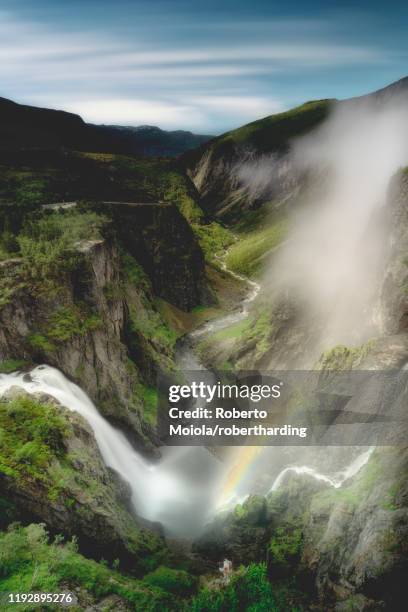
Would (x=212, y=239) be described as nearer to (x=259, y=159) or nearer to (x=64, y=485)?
(x=259, y=159)

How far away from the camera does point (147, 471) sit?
136ft

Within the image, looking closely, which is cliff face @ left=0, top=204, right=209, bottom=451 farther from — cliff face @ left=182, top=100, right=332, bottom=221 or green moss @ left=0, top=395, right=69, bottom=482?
cliff face @ left=182, top=100, right=332, bottom=221

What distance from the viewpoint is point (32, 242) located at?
44.3 meters

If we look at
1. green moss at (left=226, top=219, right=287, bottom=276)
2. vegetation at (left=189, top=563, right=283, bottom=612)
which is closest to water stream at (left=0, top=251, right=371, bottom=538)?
vegetation at (left=189, top=563, right=283, bottom=612)

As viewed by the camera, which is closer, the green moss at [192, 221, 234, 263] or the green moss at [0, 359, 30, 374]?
the green moss at [0, 359, 30, 374]

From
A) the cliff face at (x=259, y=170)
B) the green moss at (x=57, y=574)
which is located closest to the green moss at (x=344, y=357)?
the green moss at (x=57, y=574)

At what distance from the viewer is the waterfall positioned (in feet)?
113

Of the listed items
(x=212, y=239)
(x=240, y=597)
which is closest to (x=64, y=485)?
(x=240, y=597)

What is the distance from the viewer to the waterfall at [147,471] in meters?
34.3

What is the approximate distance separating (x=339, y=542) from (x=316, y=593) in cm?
307

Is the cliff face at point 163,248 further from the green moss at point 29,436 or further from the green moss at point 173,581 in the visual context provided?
the green moss at point 173,581

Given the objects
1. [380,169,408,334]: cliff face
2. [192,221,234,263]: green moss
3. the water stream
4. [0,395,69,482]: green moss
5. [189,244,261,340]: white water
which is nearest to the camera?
[0,395,69,482]: green moss

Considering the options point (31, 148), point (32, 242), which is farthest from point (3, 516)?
point (31, 148)

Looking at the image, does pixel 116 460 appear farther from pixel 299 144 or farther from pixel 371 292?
pixel 299 144
